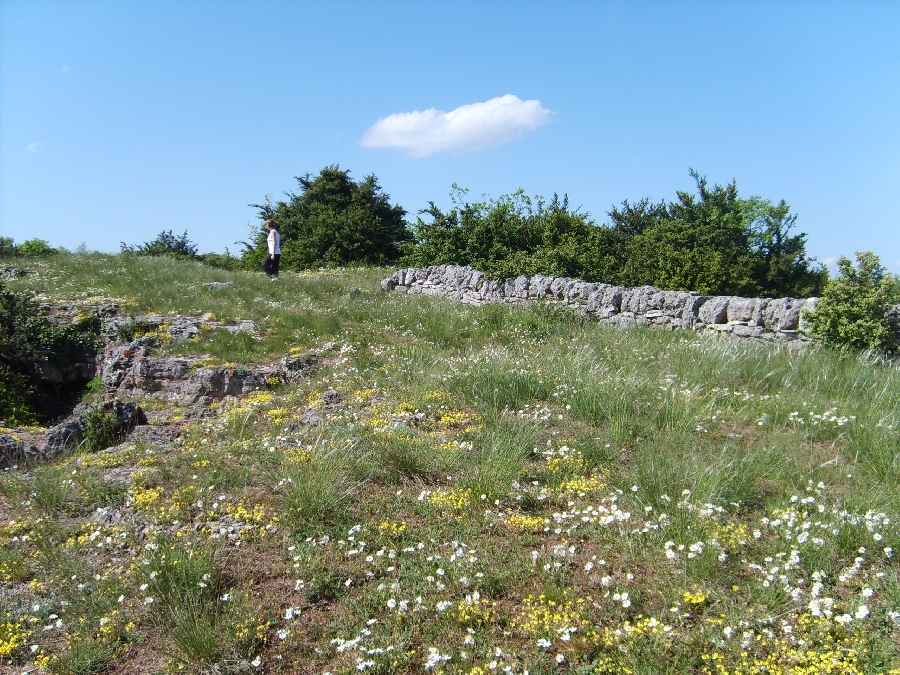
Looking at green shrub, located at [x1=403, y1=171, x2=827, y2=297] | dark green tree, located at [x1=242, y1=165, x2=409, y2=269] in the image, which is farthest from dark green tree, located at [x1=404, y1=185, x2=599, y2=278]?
dark green tree, located at [x1=242, y1=165, x2=409, y2=269]

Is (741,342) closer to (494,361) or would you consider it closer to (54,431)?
(494,361)

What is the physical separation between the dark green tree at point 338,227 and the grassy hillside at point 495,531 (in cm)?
1719

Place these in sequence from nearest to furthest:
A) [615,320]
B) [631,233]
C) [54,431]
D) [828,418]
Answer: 1. [828,418]
2. [54,431]
3. [615,320]
4. [631,233]

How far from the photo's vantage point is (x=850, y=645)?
3061 mm

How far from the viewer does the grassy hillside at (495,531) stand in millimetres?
3318

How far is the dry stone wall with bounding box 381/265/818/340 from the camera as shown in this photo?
8.71 m

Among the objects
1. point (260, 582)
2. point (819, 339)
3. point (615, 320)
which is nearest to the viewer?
point (260, 582)

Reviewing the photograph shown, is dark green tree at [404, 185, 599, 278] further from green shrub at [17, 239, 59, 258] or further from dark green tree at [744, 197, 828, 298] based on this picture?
green shrub at [17, 239, 59, 258]

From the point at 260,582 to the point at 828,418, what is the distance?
5057mm

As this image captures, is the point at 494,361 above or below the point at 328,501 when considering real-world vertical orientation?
above

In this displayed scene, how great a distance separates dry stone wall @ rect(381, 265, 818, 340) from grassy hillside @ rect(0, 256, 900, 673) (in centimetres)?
164

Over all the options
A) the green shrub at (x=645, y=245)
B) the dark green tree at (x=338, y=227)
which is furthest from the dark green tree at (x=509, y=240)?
the dark green tree at (x=338, y=227)

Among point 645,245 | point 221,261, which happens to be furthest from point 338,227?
point 645,245

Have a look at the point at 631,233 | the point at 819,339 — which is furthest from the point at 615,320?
the point at 631,233
